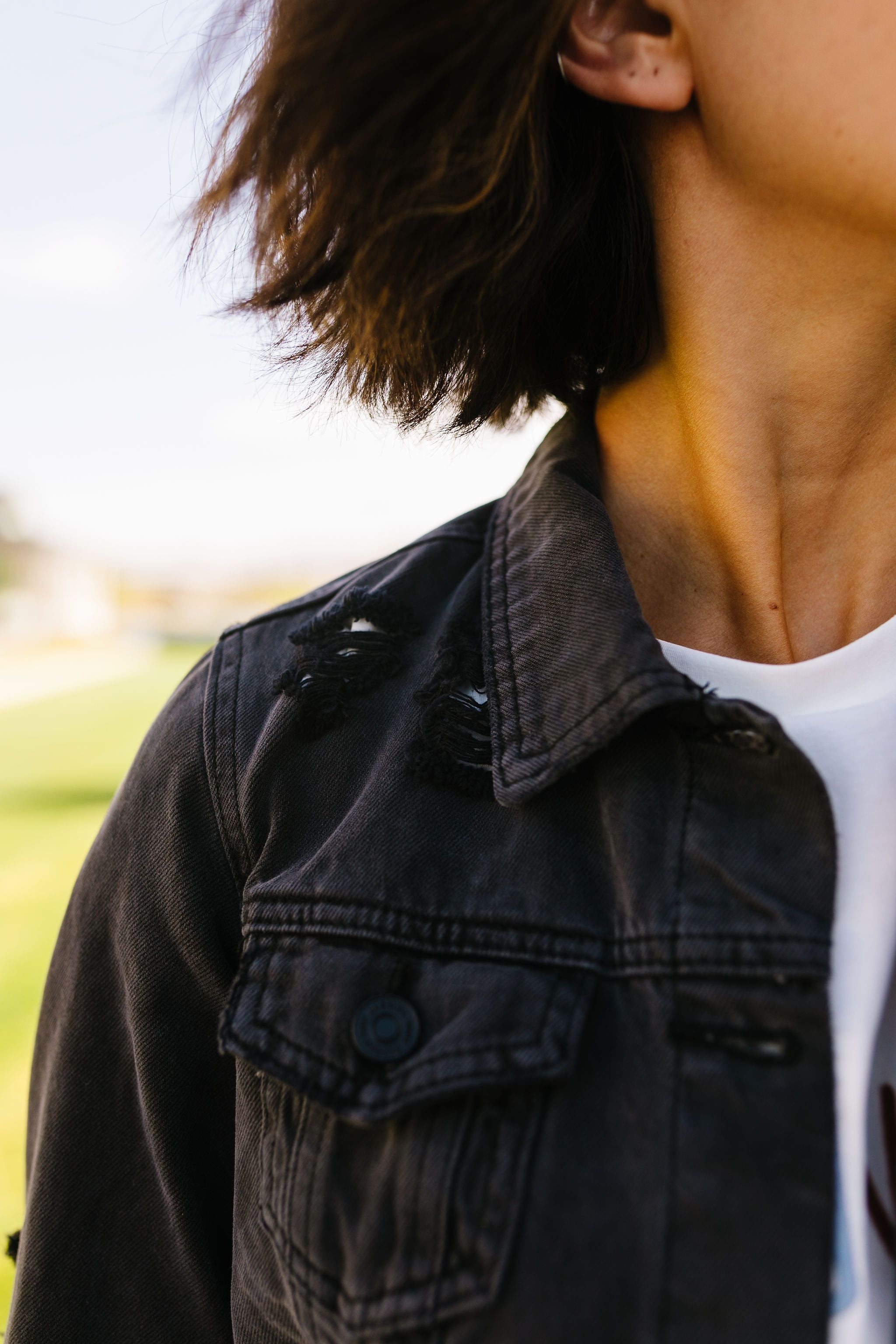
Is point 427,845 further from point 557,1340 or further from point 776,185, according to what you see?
point 776,185

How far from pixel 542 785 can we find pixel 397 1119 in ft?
1.03

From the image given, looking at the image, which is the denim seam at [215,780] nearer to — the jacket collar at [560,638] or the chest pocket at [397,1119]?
the chest pocket at [397,1119]

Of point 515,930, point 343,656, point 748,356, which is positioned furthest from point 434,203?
point 515,930

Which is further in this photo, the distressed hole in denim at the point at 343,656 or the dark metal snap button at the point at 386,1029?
the distressed hole in denim at the point at 343,656

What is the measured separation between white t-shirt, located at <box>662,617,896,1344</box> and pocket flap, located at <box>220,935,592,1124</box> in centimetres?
22

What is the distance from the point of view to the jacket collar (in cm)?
88

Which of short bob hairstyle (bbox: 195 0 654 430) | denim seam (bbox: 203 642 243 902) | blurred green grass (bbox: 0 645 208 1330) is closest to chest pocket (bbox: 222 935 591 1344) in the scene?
denim seam (bbox: 203 642 243 902)

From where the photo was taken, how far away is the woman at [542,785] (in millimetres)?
743

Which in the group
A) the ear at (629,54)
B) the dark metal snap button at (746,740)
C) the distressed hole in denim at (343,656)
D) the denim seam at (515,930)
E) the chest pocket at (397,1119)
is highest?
the ear at (629,54)

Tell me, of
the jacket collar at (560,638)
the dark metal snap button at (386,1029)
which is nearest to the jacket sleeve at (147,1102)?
the dark metal snap button at (386,1029)

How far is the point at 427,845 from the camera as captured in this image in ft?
2.95

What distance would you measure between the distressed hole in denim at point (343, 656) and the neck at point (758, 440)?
0.29 meters

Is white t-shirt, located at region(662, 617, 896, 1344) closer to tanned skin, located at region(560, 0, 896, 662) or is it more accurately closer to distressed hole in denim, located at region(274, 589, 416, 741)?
tanned skin, located at region(560, 0, 896, 662)

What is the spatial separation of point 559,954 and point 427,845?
0.16 metres
